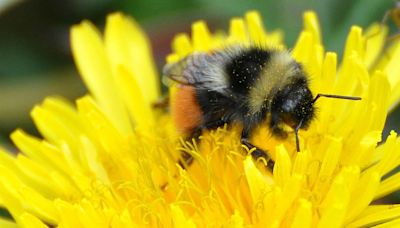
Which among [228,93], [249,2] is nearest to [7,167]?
[228,93]

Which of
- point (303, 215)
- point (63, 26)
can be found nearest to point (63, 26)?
point (63, 26)

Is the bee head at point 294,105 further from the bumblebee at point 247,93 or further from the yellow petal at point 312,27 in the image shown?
the yellow petal at point 312,27

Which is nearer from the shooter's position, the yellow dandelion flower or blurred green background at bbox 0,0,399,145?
the yellow dandelion flower

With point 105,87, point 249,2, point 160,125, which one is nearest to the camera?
point 160,125

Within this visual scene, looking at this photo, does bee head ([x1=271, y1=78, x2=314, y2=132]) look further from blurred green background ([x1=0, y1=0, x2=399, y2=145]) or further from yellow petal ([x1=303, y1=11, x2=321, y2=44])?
blurred green background ([x1=0, y1=0, x2=399, y2=145])

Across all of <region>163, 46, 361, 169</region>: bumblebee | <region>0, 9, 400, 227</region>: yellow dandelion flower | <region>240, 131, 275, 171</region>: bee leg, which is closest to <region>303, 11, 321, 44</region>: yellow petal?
<region>0, 9, 400, 227</region>: yellow dandelion flower

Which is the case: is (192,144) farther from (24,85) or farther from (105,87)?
(24,85)
